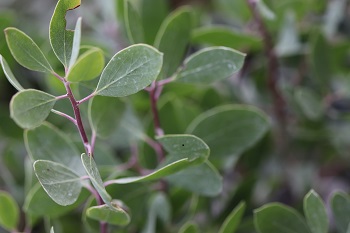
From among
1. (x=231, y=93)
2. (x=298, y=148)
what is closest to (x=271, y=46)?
(x=231, y=93)

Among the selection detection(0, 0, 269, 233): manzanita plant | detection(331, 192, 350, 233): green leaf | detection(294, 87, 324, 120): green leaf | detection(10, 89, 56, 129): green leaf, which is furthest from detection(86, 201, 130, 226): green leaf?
detection(294, 87, 324, 120): green leaf

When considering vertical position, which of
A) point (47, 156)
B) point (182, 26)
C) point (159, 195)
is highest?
point (182, 26)

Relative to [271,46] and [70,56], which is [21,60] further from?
[271,46]

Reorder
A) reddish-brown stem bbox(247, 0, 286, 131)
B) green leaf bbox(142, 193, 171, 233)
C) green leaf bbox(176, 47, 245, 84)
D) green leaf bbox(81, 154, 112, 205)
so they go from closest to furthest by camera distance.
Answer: green leaf bbox(81, 154, 112, 205) → green leaf bbox(176, 47, 245, 84) → green leaf bbox(142, 193, 171, 233) → reddish-brown stem bbox(247, 0, 286, 131)

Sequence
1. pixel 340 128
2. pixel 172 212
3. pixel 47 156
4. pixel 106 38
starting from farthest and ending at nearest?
pixel 106 38 < pixel 340 128 < pixel 172 212 < pixel 47 156

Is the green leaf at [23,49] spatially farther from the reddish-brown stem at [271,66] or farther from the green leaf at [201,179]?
the reddish-brown stem at [271,66]

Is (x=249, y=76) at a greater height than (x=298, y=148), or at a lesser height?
greater

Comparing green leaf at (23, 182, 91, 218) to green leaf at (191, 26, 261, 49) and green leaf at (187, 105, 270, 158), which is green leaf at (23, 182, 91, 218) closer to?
green leaf at (187, 105, 270, 158)
